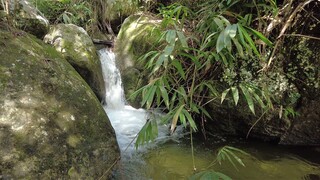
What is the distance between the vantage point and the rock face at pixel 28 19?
11.8ft

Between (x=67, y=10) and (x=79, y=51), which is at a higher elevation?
(x=67, y=10)

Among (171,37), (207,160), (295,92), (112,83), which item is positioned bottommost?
(207,160)

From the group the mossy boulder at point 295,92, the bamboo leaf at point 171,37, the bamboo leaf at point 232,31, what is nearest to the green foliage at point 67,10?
the mossy boulder at point 295,92

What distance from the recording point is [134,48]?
4922mm

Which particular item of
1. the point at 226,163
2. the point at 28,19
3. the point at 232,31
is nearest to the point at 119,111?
the point at 28,19

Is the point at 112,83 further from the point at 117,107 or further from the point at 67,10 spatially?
the point at 67,10

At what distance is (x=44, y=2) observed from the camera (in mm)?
6043

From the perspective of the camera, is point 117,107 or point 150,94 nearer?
point 150,94

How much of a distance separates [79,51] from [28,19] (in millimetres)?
819

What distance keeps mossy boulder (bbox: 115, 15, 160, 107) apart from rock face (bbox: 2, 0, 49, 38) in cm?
137

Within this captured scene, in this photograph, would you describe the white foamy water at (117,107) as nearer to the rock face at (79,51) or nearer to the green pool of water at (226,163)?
the rock face at (79,51)

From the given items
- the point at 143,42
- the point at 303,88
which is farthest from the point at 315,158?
the point at 143,42

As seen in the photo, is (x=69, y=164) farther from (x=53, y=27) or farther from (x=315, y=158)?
(x=53, y=27)

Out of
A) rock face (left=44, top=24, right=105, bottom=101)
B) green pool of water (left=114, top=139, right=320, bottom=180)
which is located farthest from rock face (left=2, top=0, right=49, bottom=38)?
green pool of water (left=114, top=139, right=320, bottom=180)
